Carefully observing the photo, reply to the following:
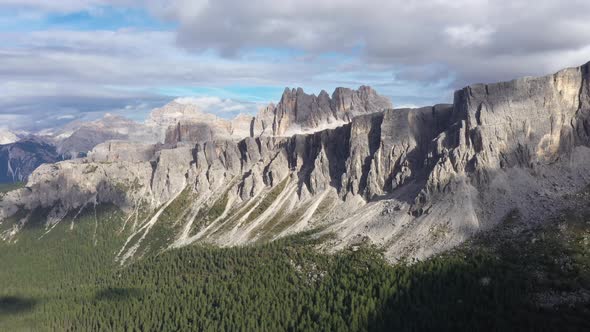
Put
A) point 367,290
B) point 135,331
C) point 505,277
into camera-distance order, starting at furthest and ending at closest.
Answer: point 135,331, point 367,290, point 505,277

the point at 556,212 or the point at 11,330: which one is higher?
the point at 556,212

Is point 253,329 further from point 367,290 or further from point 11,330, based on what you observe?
point 11,330

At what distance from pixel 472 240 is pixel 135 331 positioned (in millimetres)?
125529

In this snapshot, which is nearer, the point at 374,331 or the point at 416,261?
the point at 374,331

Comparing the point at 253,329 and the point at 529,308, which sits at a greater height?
the point at 529,308

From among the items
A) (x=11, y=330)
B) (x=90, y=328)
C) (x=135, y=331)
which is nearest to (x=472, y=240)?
(x=135, y=331)

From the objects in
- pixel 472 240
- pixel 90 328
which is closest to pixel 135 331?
pixel 90 328

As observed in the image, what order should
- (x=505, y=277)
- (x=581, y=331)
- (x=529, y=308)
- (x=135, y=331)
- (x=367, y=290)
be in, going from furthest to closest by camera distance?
1. (x=135, y=331)
2. (x=367, y=290)
3. (x=505, y=277)
4. (x=529, y=308)
5. (x=581, y=331)

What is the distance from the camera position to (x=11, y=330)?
651 feet

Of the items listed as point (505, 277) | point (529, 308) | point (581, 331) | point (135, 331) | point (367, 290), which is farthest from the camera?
point (135, 331)

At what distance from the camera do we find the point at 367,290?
178500 mm

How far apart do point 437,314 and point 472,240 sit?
1841 inches

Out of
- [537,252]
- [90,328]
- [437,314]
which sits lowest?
[90,328]

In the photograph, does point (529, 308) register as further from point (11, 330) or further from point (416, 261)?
point (11, 330)
